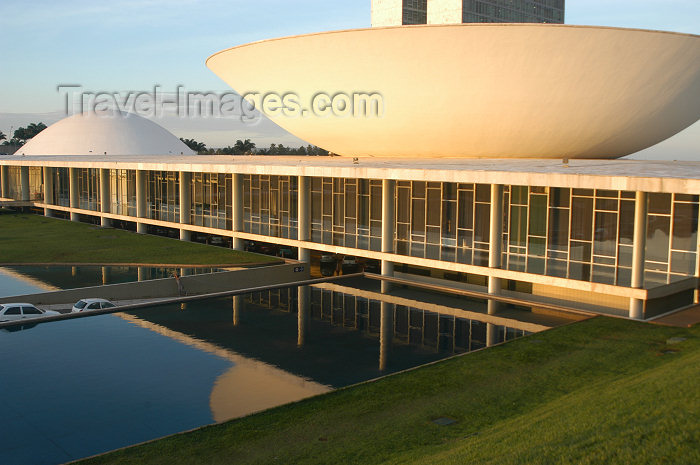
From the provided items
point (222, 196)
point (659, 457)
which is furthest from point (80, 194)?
point (659, 457)

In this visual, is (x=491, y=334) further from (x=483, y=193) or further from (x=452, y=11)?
(x=452, y=11)

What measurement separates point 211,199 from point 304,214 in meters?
9.31

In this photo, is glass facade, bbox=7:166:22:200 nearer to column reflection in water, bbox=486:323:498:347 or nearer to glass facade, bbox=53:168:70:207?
glass facade, bbox=53:168:70:207

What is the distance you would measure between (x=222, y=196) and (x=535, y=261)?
19582mm

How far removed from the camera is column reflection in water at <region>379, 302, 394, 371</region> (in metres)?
16.0

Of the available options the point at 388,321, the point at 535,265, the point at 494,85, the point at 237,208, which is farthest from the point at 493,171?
the point at 237,208

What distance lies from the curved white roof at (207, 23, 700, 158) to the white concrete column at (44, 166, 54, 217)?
2683cm

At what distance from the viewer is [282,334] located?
18.0 meters

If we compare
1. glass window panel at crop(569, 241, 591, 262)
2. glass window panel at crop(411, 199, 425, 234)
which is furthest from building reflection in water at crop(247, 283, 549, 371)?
glass window panel at crop(411, 199, 425, 234)

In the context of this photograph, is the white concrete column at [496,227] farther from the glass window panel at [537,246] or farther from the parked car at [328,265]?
the parked car at [328,265]

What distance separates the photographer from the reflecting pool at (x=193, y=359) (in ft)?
39.3

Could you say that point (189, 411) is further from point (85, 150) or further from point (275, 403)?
point (85, 150)

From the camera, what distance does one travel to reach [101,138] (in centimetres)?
8075

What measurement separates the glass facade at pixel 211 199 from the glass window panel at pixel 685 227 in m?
21.3
